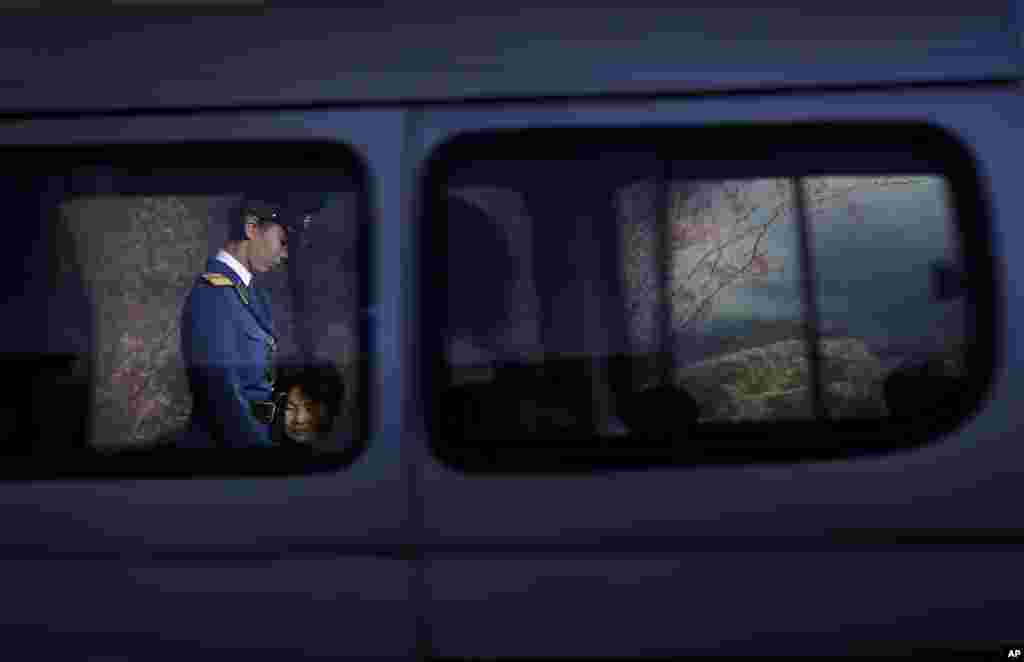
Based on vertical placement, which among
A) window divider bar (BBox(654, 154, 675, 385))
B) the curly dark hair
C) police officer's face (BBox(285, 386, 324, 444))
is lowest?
police officer's face (BBox(285, 386, 324, 444))

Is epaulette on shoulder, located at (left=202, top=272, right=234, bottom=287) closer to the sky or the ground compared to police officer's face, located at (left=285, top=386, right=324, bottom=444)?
closer to the sky

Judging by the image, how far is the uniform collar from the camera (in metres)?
2.78

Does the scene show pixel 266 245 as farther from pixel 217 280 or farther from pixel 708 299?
pixel 708 299

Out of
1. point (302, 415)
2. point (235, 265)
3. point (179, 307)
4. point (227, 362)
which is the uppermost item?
point (235, 265)

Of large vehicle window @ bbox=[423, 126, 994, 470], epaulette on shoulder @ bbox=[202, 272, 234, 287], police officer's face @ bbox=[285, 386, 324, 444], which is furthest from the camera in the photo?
epaulette on shoulder @ bbox=[202, 272, 234, 287]

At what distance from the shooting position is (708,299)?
8.42 feet

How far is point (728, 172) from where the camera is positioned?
2.60m

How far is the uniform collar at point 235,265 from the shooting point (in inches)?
109

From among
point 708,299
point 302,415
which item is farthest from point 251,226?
point 708,299

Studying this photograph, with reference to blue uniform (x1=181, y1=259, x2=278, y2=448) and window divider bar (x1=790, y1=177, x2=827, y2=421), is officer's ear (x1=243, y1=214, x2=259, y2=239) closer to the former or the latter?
blue uniform (x1=181, y1=259, x2=278, y2=448)

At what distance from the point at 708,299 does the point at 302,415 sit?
96 cm

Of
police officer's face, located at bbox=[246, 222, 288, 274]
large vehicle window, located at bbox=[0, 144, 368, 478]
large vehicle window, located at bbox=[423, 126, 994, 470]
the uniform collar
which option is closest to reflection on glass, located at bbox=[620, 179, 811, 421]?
large vehicle window, located at bbox=[423, 126, 994, 470]

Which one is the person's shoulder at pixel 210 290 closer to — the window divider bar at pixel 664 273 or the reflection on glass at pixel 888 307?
the window divider bar at pixel 664 273

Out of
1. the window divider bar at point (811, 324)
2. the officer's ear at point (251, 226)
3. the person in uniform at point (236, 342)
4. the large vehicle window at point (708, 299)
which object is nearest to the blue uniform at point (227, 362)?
the person in uniform at point (236, 342)
